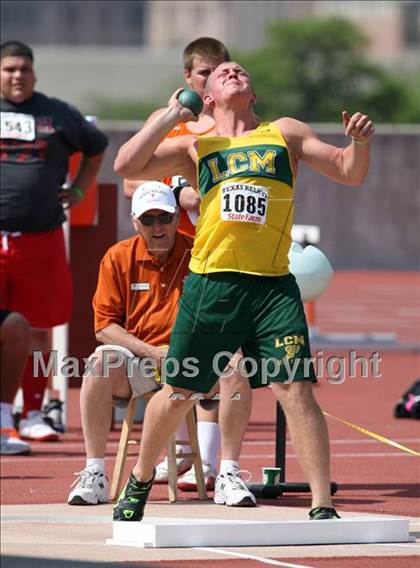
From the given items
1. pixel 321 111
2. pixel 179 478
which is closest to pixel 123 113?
pixel 321 111

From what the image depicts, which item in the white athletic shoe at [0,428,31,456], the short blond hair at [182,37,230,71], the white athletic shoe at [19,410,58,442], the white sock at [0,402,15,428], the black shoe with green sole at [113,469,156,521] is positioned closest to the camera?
the black shoe with green sole at [113,469,156,521]

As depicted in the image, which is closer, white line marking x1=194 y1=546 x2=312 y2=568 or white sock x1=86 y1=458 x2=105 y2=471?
white line marking x1=194 y1=546 x2=312 y2=568

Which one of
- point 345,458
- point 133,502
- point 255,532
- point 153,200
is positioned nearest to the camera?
point 255,532

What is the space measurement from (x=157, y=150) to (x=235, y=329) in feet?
2.96

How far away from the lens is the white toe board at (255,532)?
754 centimetres

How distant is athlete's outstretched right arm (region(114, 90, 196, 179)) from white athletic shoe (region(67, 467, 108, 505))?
1632mm

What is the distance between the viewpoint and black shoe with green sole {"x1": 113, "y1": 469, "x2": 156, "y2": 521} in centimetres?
793

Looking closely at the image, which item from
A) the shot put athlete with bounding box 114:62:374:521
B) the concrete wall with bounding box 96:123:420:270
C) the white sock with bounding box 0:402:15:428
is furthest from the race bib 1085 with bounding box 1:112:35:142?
the concrete wall with bounding box 96:123:420:270

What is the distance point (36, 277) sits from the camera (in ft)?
38.5

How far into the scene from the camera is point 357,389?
16562 millimetres

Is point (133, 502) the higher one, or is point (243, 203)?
point (243, 203)

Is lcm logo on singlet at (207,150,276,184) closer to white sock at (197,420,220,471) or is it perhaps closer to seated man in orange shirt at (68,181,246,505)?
seated man in orange shirt at (68,181,246,505)

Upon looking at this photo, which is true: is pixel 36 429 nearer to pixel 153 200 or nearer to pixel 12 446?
pixel 12 446

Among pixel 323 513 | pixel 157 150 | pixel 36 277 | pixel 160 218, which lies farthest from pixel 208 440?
pixel 36 277
